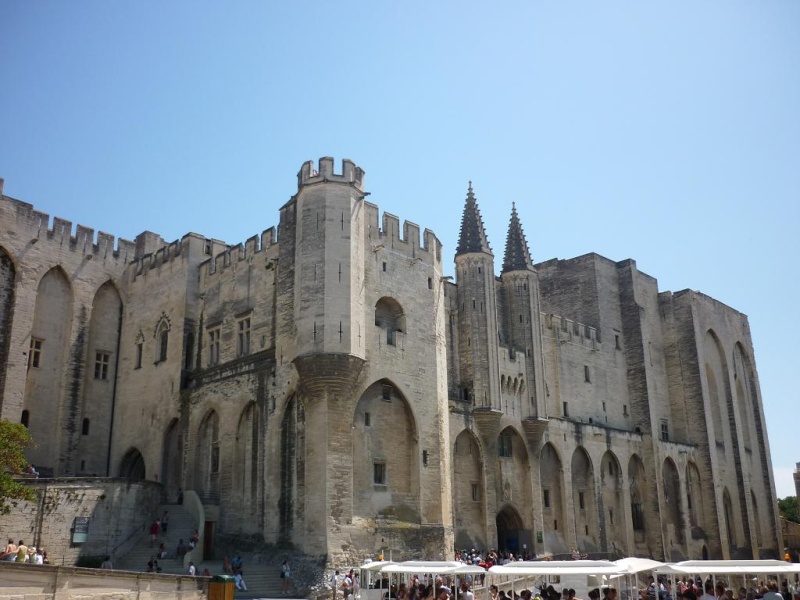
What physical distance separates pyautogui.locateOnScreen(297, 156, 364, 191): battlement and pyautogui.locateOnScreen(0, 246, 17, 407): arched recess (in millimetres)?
14315

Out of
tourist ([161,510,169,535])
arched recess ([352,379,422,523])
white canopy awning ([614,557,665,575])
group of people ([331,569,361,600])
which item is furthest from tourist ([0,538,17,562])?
white canopy awning ([614,557,665,575])

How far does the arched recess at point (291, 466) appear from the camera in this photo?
27.2 metres

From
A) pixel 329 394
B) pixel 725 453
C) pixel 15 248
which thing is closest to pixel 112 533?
pixel 329 394

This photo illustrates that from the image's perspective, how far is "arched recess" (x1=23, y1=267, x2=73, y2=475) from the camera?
34906 millimetres

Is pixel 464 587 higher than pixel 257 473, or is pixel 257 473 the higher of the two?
pixel 257 473

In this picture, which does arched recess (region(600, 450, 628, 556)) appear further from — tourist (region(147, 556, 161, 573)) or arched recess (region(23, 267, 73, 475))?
arched recess (region(23, 267, 73, 475))

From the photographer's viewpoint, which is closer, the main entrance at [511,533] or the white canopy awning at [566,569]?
the white canopy awning at [566,569]

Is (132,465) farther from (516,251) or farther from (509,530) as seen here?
(516,251)

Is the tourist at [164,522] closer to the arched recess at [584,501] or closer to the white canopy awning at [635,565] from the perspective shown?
the white canopy awning at [635,565]

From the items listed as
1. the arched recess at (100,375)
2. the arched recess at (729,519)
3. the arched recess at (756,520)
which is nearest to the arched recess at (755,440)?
the arched recess at (756,520)

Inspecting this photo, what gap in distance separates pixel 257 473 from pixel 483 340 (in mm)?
12042

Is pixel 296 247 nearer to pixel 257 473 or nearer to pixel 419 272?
pixel 419 272

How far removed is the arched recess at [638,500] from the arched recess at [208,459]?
77.9 feet

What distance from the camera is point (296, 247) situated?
97.6 feet
